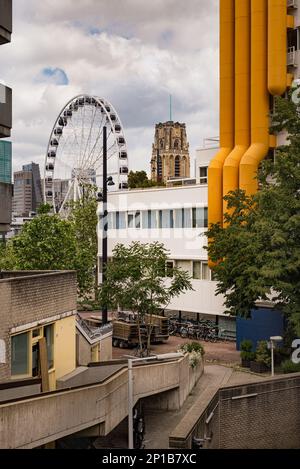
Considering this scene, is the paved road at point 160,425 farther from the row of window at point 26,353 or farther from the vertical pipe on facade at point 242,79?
the vertical pipe on facade at point 242,79

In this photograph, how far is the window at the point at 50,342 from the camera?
863 inches

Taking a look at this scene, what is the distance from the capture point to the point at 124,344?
39844 mm

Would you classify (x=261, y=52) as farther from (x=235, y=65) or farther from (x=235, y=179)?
(x=235, y=179)

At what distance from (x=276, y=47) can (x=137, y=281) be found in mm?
17118

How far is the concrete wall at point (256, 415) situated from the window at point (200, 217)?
2011 centimetres

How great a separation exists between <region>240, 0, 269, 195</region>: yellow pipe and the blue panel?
854 cm

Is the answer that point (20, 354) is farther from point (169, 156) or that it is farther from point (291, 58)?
point (169, 156)

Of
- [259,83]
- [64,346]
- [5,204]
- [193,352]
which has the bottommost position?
[193,352]

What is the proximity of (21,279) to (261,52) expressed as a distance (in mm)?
27178

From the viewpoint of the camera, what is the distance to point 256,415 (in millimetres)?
24516

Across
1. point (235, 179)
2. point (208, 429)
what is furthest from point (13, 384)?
point (235, 179)

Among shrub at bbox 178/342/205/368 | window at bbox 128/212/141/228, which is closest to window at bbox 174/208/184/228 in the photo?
window at bbox 128/212/141/228

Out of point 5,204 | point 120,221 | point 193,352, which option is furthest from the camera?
point 120,221

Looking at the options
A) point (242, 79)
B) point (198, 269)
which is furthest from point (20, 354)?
point (242, 79)
